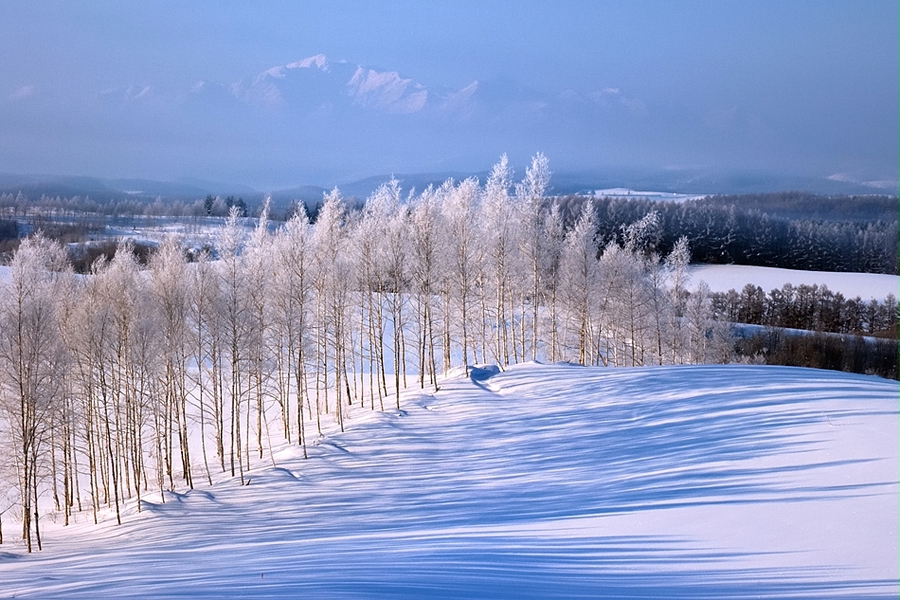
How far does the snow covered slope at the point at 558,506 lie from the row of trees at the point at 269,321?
3.33 metres

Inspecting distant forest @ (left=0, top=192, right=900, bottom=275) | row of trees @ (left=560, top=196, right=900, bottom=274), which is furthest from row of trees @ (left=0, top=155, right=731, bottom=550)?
row of trees @ (left=560, top=196, right=900, bottom=274)

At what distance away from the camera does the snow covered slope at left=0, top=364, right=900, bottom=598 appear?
8.01 metres

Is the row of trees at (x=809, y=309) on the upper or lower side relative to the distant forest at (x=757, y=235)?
lower

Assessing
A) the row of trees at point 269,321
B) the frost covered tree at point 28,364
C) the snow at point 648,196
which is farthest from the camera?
the snow at point 648,196

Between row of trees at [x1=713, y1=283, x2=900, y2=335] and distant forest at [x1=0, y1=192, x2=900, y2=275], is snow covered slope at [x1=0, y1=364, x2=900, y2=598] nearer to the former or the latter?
row of trees at [x1=713, y1=283, x2=900, y2=335]

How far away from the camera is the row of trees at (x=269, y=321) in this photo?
766 inches

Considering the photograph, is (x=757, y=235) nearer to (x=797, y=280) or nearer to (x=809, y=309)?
(x=797, y=280)

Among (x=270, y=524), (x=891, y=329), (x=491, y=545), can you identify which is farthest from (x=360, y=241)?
(x=891, y=329)

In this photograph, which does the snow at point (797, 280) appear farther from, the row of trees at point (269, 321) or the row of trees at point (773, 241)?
the row of trees at point (269, 321)

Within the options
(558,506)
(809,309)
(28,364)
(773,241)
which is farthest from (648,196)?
(28,364)

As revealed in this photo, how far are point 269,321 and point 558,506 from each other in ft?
57.9

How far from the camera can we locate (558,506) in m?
12.9

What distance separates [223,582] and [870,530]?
30.2 ft

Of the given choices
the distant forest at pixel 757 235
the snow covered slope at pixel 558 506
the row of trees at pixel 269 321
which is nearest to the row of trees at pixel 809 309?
the distant forest at pixel 757 235
